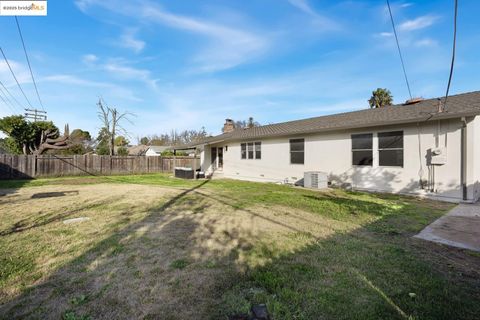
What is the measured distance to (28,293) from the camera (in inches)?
95.9

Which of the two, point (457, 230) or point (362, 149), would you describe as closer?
point (457, 230)

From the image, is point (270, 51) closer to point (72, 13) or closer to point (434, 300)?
point (72, 13)

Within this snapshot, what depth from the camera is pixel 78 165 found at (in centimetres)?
1725

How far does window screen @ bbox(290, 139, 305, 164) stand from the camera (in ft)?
39.3

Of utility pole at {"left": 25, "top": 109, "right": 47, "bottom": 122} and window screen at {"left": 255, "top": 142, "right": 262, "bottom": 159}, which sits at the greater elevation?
utility pole at {"left": 25, "top": 109, "right": 47, "bottom": 122}

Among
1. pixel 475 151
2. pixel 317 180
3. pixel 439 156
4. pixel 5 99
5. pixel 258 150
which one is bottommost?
pixel 317 180

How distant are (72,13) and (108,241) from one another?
10.1 meters

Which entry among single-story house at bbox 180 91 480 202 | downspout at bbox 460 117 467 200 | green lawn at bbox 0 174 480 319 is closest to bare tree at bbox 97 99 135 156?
single-story house at bbox 180 91 480 202

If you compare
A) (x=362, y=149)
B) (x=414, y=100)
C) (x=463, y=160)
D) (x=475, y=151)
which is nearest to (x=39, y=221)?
(x=362, y=149)

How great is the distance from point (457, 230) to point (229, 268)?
15.0 ft

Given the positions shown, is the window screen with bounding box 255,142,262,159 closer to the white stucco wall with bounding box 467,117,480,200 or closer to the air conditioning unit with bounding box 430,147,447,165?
the air conditioning unit with bounding box 430,147,447,165

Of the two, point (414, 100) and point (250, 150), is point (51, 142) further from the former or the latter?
point (414, 100)

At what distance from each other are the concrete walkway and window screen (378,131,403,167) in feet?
9.98

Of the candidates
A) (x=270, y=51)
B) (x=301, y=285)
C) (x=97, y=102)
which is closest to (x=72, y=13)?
(x=270, y=51)
